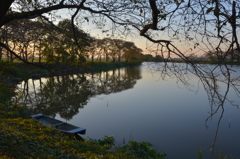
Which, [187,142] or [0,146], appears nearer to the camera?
[0,146]

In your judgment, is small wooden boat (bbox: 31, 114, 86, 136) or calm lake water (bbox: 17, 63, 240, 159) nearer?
small wooden boat (bbox: 31, 114, 86, 136)

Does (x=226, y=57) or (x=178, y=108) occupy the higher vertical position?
(x=226, y=57)

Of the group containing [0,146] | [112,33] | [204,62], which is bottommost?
[0,146]

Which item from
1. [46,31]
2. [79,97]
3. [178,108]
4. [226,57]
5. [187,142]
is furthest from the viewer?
[79,97]

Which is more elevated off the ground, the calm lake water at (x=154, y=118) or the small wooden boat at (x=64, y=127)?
the small wooden boat at (x=64, y=127)

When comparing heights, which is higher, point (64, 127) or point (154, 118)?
point (64, 127)

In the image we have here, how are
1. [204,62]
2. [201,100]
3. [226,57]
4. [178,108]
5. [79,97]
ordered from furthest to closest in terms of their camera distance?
1. [79,97]
2. [201,100]
3. [178,108]
4. [204,62]
5. [226,57]

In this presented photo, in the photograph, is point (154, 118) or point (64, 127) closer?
point (64, 127)

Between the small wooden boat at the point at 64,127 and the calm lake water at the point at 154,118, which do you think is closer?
the small wooden boat at the point at 64,127

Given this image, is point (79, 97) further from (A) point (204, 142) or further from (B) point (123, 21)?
(B) point (123, 21)

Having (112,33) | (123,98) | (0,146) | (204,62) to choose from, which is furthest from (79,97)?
(204,62)

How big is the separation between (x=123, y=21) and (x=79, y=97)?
947 centimetres

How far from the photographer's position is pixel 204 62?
2621mm

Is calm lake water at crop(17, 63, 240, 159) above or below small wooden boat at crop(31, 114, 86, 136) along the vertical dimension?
below
